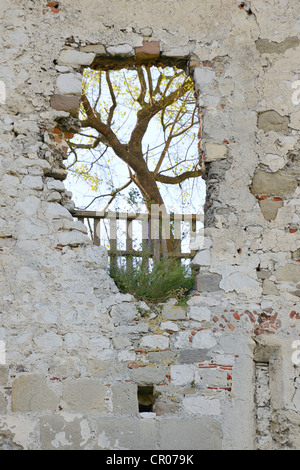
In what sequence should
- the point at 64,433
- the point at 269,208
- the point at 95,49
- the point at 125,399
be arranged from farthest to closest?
the point at 95,49 < the point at 269,208 < the point at 125,399 < the point at 64,433

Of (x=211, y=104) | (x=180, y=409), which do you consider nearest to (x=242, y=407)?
(x=180, y=409)

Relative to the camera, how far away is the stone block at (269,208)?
5066 mm

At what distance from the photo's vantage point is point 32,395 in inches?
179

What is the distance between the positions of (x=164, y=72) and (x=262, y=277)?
16.5ft

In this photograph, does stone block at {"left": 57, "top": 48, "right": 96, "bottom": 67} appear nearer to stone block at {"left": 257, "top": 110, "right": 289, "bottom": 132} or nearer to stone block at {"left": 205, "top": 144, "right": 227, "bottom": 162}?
stone block at {"left": 205, "top": 144, "right": 227, "bottom": 162}

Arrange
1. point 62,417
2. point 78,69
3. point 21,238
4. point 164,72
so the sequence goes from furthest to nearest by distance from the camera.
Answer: point 164,72 → point 78,69 → point 21,238 → point 62,417

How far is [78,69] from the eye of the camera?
17.3 ft

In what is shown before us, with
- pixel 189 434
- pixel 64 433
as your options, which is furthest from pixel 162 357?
pixel 64 433

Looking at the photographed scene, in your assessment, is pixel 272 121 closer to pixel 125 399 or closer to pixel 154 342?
pixel 154 342

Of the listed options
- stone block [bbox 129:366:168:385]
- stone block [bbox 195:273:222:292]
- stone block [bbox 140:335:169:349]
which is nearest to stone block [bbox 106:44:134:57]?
stone block [bbox 195:273:222:292]

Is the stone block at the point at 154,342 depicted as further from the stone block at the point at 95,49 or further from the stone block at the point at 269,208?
the stone block at the point at 95,49

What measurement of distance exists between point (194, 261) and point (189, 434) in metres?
1.38

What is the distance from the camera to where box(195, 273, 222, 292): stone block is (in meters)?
4.91

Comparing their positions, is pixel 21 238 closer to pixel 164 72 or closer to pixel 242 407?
pixel 242 407
